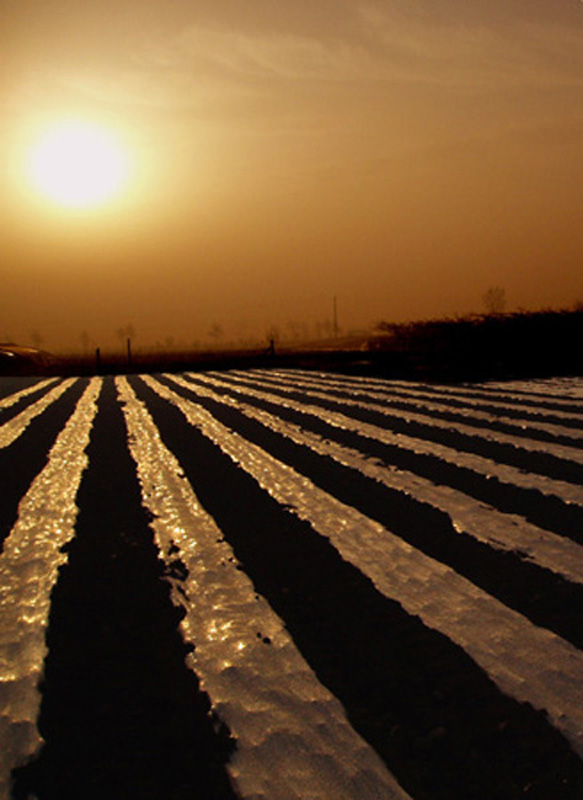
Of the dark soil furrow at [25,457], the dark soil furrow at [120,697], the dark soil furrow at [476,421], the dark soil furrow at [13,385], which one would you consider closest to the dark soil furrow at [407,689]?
the dark soil furrow at [120,697]

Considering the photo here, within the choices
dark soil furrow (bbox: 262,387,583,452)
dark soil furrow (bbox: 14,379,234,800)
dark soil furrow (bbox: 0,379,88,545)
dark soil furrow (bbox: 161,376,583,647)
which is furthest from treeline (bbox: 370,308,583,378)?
dark soil furrow (bbox: 14,379,234,800)

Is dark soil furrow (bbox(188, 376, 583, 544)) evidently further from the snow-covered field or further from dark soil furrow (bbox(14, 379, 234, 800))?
dark soil furrow (bbox(14, 379, 234, 800))

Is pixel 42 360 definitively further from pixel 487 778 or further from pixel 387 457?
pixel 487 778

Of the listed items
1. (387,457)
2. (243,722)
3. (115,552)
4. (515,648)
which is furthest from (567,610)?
(387,457)

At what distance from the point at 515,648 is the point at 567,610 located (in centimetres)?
32

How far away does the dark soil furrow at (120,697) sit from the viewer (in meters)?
1.24

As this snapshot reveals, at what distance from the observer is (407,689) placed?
1.53 meters

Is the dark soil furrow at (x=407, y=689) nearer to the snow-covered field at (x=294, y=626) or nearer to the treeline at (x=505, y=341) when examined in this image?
the snow-covered field at (x=294, y=626)

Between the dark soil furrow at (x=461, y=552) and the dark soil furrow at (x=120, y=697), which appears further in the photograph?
the dark soil furrow at (x=461, y=552)

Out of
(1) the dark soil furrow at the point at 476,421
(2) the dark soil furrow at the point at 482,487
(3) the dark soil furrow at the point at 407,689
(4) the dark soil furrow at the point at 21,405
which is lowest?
(3) the dark soil furrow at the point at 407,689

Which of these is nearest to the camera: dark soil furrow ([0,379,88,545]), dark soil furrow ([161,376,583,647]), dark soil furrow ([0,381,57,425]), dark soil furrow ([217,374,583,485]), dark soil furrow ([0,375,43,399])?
dark soil furrow ([161,376,583,647])

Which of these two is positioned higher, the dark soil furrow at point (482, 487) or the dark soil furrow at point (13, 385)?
the dark soil furrow at point (13, 385)

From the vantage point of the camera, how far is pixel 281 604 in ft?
6.46

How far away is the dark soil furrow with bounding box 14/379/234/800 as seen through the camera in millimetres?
1241
